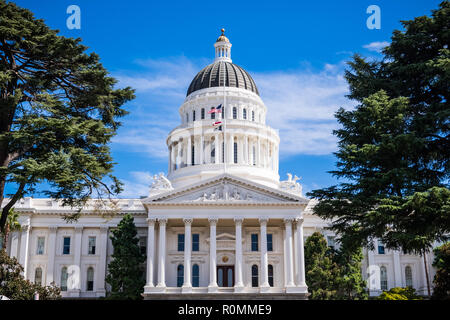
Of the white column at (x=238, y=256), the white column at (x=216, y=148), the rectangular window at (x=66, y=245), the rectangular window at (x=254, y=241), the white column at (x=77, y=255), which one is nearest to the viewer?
the white column at (x=238, y=256)

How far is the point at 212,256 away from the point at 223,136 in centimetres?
2405

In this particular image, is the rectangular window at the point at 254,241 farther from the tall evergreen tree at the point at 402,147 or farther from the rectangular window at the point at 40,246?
the tall evergreen tree at the point at 402,147

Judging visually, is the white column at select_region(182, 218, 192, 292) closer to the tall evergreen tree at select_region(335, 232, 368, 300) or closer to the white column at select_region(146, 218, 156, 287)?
the white column at select_region(146, 218, 156, 287)

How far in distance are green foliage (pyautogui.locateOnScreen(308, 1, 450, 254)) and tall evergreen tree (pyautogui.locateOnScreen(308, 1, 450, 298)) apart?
43mm

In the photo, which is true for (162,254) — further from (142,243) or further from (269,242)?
(269,242)

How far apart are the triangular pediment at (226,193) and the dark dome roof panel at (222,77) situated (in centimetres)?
2576

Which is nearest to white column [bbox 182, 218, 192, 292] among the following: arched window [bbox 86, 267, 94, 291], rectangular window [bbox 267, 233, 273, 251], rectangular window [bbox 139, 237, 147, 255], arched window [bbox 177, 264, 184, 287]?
arched window [bbox 177, 264, 184, 287]

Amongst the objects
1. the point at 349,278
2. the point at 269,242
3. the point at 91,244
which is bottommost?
the point at 349,278

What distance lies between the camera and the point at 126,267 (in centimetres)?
5722

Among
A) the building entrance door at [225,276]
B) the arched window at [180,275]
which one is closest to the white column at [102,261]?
the arched window at [180,275]

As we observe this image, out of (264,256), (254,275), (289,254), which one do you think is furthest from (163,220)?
(289,254)

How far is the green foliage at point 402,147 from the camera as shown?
77.5 feet

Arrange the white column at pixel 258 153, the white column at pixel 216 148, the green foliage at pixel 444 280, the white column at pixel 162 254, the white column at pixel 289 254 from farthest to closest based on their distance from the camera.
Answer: the white column at pixel 258 153 < the white column at pixel 216 148 < the white column at pixel 289 254 < the white column at pixel 162 254 < the green foliage at pixel 444 280

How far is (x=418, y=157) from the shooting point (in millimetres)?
25547
